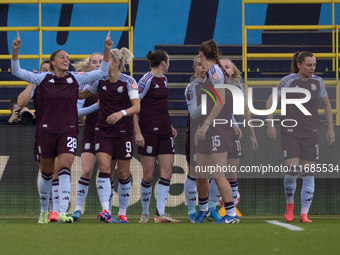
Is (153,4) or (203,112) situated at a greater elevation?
(153,4)

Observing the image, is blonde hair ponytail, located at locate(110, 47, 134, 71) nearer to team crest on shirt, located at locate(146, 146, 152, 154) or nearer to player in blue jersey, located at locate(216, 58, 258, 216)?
team crest on shirt, located at locate(146, 146, 152, 154)

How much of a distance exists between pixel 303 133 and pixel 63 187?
3.07 metres

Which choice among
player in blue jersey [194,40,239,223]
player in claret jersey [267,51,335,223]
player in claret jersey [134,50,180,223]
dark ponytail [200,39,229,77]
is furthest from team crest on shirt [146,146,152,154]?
player in claret jersey [267,51,335,223]

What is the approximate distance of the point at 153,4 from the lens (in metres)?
19.4

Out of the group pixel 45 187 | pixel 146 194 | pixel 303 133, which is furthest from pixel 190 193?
pixel 45 187

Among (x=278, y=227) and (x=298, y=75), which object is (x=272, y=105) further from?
(x=278, y=227)

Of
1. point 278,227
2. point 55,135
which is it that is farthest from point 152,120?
point 278,227

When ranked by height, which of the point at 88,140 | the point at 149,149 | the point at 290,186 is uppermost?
the point at 88,140

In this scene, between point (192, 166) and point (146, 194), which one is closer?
point (192, 166)

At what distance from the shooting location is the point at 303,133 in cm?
984

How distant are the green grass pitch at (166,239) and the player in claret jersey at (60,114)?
79 centimetres

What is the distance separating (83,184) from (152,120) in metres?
1.15

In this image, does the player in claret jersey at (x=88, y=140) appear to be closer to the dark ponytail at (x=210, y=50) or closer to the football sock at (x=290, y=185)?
the dark ponytail at (x=210, y=50)

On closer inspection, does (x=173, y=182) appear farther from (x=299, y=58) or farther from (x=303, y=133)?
(x=299, y=58)
